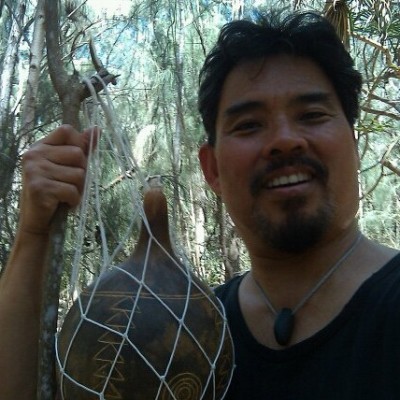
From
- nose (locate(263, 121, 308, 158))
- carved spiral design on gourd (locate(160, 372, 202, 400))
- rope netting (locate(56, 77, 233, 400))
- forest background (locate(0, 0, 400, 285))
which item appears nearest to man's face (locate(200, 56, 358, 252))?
nose (locate(263, 121, 308, 158))

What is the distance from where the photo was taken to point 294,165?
1.24 metres

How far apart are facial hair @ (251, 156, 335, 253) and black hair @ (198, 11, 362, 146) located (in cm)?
22

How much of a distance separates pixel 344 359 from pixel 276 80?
549mm

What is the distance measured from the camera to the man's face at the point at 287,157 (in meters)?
1.26

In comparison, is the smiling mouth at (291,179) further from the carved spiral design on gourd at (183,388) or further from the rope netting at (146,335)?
the carved spiral design on gourd at (183,388)

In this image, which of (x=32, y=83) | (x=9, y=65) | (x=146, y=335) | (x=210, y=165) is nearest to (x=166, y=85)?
(x=9, y=65)

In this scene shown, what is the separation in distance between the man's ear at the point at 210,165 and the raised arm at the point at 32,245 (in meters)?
0.35

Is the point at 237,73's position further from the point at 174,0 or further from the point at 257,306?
the point at 174,0

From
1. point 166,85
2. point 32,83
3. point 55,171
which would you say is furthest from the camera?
point 166,85

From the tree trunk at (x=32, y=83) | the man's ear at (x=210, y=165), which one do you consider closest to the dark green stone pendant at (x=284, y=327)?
the man's ear at (x=210, y=165)

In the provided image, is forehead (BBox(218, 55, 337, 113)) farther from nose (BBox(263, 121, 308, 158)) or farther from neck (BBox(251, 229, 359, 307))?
neck (BBox(251, 229, 359, 307))

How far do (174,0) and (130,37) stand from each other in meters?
1.10

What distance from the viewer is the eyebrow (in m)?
1.29

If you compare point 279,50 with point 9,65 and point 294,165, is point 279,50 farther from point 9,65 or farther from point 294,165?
point 9,65
